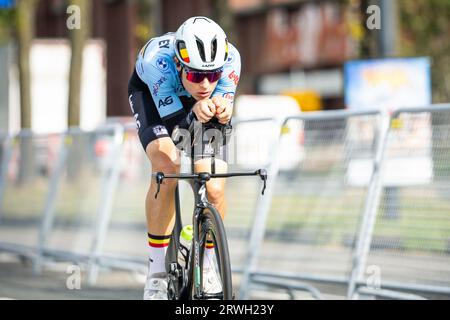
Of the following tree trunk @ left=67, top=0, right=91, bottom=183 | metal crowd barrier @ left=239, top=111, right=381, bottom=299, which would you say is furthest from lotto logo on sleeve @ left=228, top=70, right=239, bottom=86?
tree trunk @ left=67, top=0, right=91, bottom=183

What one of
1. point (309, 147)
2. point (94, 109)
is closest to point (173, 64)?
point (309, 147)

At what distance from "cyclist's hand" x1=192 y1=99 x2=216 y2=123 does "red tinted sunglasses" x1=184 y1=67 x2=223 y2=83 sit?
0.72ft

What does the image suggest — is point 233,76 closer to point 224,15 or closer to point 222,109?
point 222,109

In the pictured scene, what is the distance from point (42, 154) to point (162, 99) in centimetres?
717

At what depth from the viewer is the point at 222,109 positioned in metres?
6.61

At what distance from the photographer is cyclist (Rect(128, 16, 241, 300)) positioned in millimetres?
6621

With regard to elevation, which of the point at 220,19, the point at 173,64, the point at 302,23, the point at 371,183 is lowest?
the point at 371,183

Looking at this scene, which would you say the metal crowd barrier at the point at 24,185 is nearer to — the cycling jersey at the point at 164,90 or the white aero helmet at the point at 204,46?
the cycling jersey at the point at 164,90

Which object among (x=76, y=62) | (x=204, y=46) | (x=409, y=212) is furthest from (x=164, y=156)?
(x=76, y=62)

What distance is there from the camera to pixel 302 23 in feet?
177

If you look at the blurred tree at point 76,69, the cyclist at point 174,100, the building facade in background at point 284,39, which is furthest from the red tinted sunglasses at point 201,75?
the building facade in background at point 284,39

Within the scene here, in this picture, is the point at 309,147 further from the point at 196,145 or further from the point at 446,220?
the point at 196,145

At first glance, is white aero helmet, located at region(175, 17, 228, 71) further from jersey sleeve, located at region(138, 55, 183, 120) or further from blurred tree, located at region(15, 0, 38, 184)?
blurred tree, located at region(15, 0, 38, 184)

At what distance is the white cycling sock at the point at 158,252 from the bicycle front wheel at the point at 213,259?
21.7 inches
